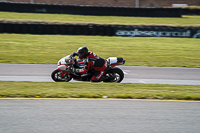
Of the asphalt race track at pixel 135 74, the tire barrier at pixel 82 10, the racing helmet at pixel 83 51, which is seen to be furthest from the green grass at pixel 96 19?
the racing helmet at pixel 83 51

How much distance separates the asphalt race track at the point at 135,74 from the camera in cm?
1142

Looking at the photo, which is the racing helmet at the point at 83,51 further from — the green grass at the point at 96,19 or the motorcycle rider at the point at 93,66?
the green grass at the point at 96,19

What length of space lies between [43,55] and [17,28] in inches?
268

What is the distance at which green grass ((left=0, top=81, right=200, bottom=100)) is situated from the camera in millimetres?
7983

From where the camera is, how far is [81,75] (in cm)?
1062

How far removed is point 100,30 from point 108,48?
161 inches

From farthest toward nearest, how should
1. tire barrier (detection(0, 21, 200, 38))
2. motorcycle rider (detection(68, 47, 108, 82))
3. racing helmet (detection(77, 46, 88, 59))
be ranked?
tire barrier (detection(0, 21, 200, 38)) < motorcycle rider (detection(68, 47, 108, 82)) < racing helmet (detection(77, 46, 88, 59))

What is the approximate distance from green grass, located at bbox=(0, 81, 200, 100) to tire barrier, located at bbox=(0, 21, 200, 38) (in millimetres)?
13750

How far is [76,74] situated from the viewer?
10586mm

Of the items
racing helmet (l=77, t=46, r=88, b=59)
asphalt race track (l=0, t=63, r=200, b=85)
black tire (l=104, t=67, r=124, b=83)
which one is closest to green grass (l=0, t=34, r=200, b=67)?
asphalt race track (l=0, t=63, r=200, b=85)

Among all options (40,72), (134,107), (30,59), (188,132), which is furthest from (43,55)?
(188,132)

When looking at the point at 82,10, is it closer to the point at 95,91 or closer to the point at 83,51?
the point at 83,51

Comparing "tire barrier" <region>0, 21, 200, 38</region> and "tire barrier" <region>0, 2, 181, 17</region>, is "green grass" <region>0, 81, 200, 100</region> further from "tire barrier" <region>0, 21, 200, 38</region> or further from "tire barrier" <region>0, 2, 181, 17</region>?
"tire barrier" <region>0, 2, 181, 17</region>

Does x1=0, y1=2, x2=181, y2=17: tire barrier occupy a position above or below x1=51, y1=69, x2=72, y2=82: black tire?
above
